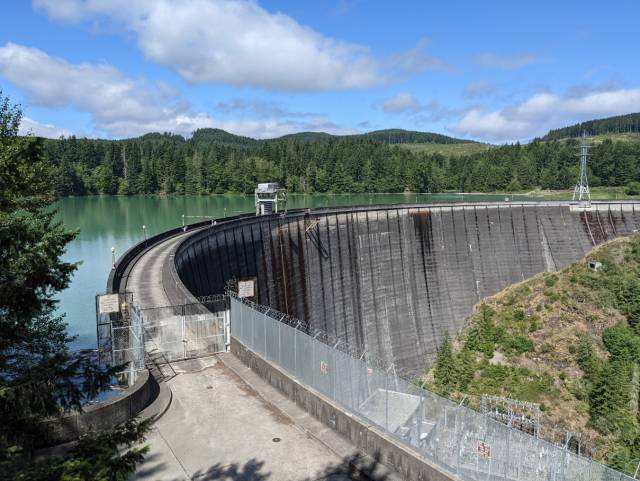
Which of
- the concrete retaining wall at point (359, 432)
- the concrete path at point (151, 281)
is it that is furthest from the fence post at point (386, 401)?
the concrete path at point (151, 281)

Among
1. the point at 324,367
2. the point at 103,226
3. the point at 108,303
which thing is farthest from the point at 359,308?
the point at 103,226

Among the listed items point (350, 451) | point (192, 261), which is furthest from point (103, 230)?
point (350, 451)

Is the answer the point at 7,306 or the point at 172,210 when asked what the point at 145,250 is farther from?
the point at 172,210

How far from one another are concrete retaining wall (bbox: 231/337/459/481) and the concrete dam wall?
11.6m

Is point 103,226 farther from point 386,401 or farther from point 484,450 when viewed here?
point 484,450

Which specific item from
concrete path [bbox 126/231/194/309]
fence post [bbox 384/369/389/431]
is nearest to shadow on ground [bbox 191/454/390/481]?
fence post [bbox 384/369/389/431]

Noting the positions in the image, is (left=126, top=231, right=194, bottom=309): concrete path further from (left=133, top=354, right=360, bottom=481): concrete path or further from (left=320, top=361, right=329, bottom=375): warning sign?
(left=320, top=361, right=329, bottom=375): warning sign

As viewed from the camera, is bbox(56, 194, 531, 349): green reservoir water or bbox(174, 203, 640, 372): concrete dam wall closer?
bbox(174, 203, 640, 372): concrete dam wall

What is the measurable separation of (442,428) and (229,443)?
161 inches

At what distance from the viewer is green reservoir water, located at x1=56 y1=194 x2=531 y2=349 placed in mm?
30969

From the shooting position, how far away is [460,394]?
34938mm

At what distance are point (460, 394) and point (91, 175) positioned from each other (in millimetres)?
98361

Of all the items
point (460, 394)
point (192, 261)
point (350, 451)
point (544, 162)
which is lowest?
point (460, 394)

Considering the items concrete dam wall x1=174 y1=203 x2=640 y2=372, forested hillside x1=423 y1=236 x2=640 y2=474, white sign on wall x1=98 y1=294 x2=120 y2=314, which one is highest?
white sign on wall x1=98 y1=294 x2=120 y2=314
